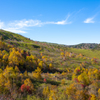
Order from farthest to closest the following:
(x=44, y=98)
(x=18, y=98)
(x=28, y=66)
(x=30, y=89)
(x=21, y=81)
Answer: (x=28, y=66)
(x=21, y=81)
(x=30, y=89)
(x=44, y=98)
(x=18, y=98)

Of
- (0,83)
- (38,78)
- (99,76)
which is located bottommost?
(99,76)

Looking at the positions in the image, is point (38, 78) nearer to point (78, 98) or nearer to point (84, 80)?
point (78, 98)

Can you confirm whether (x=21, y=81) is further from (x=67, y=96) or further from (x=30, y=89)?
(x=67, y=96)

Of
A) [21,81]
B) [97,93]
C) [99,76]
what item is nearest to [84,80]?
[97,93]

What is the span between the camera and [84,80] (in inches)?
2125

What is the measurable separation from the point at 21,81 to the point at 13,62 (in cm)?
2786

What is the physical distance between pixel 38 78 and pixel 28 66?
26228 mm

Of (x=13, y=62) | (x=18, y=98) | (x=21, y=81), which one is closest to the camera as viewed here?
(x=18, y=98)

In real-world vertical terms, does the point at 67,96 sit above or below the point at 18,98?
below

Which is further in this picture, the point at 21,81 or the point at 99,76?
the point at 99,76

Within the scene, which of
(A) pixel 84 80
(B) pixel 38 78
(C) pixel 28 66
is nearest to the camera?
(B) pixel 38 78

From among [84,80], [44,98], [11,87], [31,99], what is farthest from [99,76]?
[11,87]

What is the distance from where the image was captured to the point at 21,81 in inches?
1404

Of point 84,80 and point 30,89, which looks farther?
point 84,80
